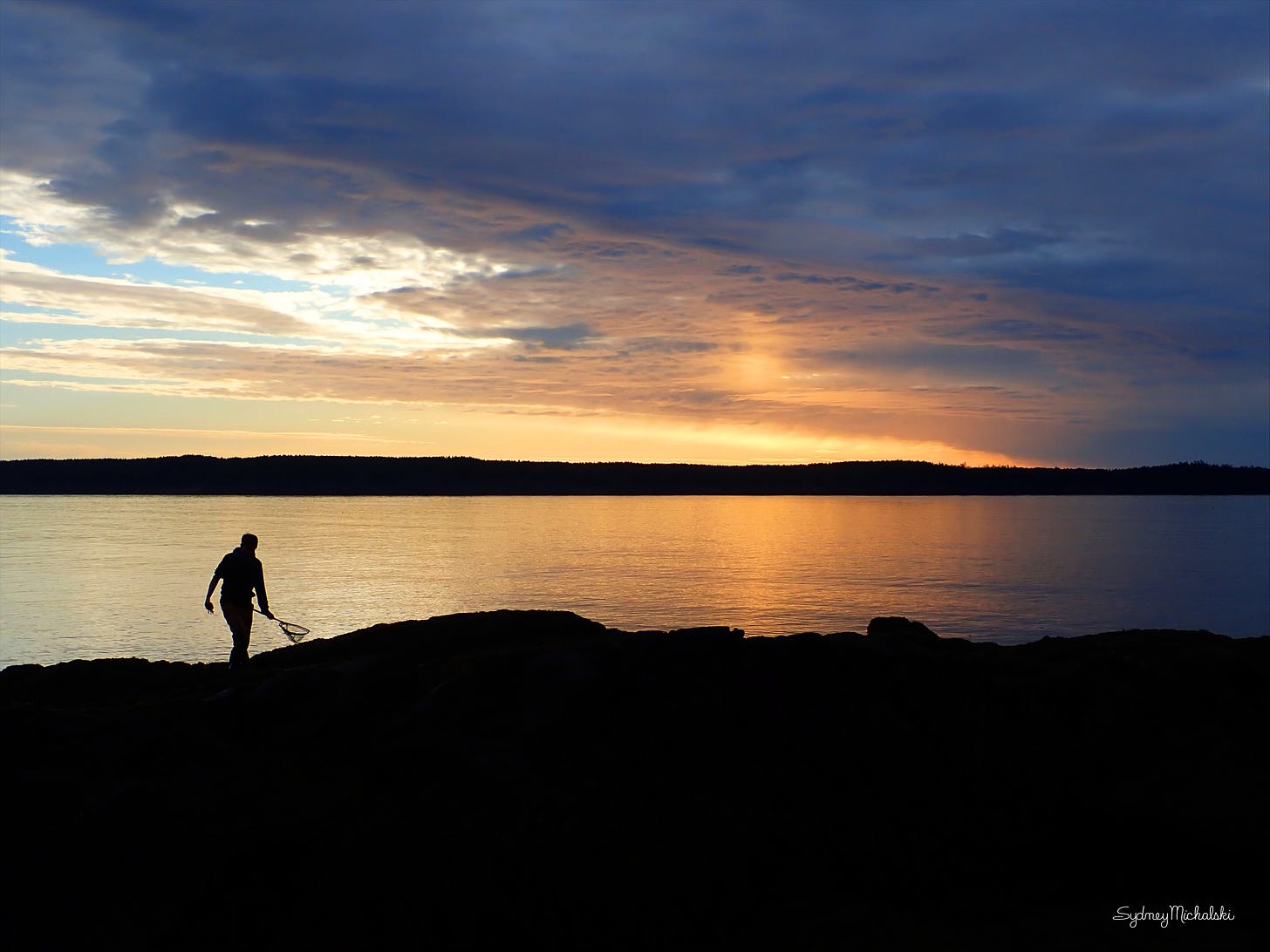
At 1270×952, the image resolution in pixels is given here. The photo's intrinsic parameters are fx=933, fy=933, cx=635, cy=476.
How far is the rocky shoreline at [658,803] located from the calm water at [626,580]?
2419 cm

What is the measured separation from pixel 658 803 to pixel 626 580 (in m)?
49.5

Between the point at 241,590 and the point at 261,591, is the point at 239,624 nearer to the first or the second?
the point at 241,590

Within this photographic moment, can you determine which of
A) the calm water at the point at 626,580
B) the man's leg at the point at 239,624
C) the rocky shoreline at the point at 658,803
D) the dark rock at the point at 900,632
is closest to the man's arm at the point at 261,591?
the man's leg at the point at 239,624

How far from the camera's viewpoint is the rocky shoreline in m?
8.38

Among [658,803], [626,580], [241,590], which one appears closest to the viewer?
[658,803]

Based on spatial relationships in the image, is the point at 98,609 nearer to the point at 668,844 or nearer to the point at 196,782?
the point at 196,782

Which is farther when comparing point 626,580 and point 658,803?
point 626,580

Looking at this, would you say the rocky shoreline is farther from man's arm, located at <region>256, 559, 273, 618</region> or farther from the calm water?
the calm water

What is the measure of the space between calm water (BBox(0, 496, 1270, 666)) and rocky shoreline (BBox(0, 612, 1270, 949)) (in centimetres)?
2419

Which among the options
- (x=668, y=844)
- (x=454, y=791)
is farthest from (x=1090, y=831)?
(x=454, y=791)

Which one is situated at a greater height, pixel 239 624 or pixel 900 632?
pixel 900 632

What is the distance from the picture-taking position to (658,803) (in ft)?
32.4

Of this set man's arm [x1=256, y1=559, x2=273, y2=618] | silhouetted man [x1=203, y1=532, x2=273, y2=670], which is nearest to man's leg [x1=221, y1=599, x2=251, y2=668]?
silhouetted man [x1=203, y1=532, x2=273, y2=670]

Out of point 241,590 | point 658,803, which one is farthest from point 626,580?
point 658,803
